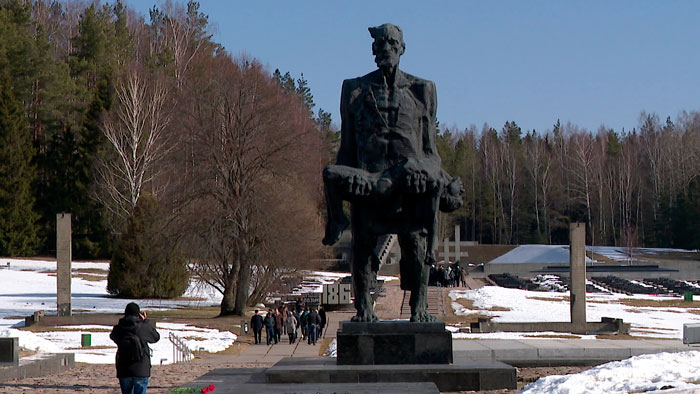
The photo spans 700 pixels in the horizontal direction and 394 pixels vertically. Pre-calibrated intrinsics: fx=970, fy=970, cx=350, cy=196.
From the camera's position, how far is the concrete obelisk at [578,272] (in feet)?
103

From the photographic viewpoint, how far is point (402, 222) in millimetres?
Result: 10438

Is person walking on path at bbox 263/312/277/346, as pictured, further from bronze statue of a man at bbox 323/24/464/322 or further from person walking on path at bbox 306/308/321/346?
bronze statue of a man at bbox 323/24/464/322

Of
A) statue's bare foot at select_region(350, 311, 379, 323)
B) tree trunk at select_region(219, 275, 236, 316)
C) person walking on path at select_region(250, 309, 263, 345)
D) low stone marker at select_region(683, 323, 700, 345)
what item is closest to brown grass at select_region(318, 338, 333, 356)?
person walking on path at select_region(250, 309, 263, 345)

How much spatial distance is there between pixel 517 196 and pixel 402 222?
101127 millimetres

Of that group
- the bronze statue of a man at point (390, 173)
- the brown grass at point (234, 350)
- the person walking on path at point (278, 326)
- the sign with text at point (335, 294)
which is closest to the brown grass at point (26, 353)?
the brown grass at point (234, 350)

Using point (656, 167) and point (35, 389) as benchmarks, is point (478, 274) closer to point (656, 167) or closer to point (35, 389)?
point (656, 167)

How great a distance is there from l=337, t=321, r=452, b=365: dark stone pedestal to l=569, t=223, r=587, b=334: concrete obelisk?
2218cm

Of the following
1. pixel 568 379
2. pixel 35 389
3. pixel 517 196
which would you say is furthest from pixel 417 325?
pixel 517 196

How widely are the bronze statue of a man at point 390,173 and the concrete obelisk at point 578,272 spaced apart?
21700 mm

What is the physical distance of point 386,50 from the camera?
412 inches

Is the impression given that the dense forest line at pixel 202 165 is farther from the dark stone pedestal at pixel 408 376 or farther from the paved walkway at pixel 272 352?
the dark stone pedestal at pixel 408 376

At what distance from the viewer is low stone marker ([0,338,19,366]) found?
15.7 metres

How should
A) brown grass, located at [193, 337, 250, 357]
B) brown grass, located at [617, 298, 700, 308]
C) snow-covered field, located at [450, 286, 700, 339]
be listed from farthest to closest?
brown grass, located at [617, 298, 700, 308]
snow-covered field, located at [450, 286, 700, 339]
brown grass, located at [193, 337, 250, 357]

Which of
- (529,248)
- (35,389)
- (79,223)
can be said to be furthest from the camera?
(529,248)
